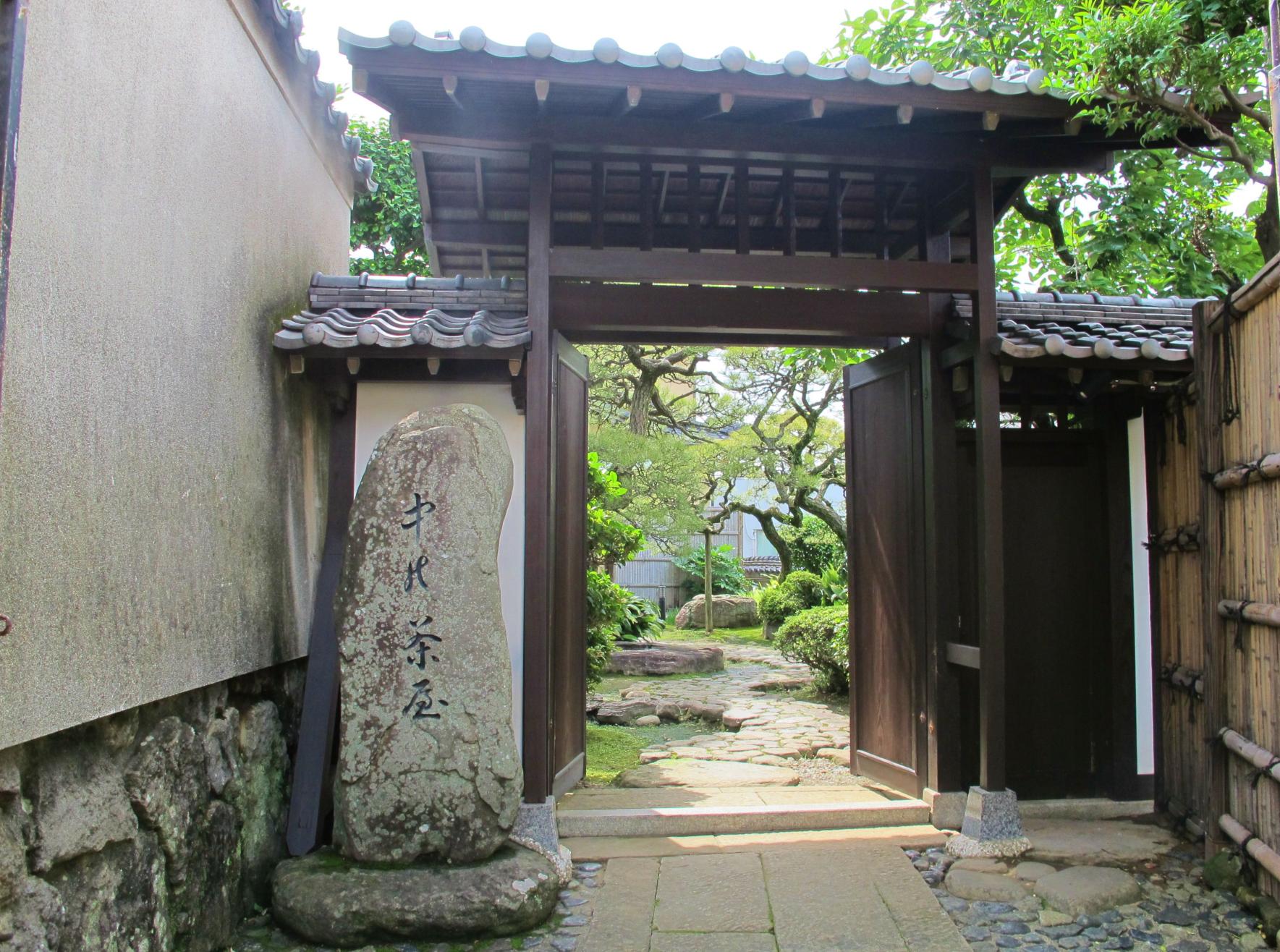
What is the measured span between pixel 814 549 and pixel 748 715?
11.7 metres

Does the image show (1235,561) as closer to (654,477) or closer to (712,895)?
(712,895)

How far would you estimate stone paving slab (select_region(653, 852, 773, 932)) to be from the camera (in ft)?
15.1

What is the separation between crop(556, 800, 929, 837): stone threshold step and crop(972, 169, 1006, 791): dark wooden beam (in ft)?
2.17

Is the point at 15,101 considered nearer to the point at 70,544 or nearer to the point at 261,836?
the point at 70,544

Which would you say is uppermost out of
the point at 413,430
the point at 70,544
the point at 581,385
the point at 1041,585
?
the point at 581,385

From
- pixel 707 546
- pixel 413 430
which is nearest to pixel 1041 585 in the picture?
pixel 413 430

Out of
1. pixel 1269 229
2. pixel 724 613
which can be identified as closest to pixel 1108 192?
pixel 1269 229

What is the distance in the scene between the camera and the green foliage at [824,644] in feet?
36.2

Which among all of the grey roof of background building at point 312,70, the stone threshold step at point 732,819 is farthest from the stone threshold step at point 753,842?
the grey roof of background building at point 312,70

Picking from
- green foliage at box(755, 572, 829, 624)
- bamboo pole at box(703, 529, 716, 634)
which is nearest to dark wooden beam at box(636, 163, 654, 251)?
green foliage at box(755, 572, 829, 624)

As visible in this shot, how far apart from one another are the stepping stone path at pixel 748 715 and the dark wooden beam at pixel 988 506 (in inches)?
104

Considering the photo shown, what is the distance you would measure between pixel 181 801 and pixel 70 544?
4.86ft

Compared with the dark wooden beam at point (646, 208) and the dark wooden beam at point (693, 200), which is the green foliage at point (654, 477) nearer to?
the dark wooden beam at point (693, 200)

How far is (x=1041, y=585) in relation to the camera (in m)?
6.58
